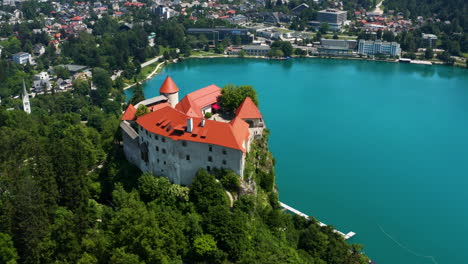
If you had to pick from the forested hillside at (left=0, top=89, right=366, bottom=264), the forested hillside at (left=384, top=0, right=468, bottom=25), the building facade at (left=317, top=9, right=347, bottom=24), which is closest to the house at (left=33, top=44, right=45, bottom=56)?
the forested hillside at (left=0, top=89, right=366, bottom=264)

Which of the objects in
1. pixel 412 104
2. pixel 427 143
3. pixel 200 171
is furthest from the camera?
pixel 412 104

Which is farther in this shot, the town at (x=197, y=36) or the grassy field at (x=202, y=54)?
the grassy field at (x=202, y=54)

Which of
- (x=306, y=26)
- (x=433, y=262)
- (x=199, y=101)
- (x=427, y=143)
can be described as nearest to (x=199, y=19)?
(x=306, y=26)

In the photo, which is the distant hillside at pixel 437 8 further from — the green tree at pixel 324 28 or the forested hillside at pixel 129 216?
the forested hillside at pixel 129 216

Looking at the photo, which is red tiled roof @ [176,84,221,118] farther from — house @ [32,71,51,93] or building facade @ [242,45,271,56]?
building facade @ [242,45,271,56]

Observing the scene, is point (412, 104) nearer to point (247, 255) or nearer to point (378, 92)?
point (378, 92)

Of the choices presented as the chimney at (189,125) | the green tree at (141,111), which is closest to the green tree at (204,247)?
the chimney at (189,125)

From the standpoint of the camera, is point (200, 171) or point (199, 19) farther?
point (199, 19)
